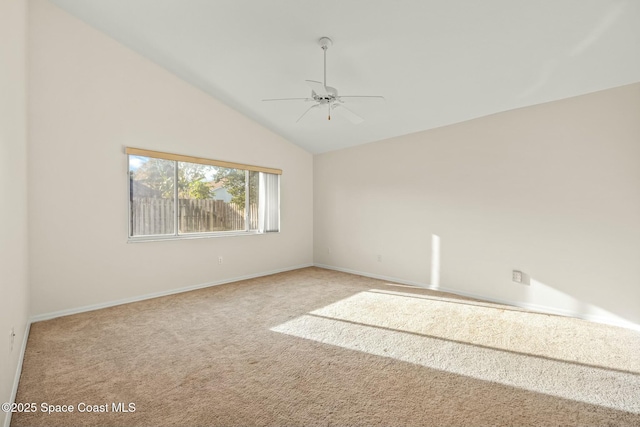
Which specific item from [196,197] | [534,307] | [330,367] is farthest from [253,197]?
[534,307]

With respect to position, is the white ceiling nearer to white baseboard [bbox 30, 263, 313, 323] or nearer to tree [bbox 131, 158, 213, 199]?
tree [bbox 131, 158, 213, 199]

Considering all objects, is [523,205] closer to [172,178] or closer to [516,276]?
[516,276]

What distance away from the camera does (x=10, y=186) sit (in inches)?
79.2

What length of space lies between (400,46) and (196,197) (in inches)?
136

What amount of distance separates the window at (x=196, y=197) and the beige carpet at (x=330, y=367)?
1129 mm

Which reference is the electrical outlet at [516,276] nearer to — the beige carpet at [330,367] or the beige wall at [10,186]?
the beige carpet at [330,367]

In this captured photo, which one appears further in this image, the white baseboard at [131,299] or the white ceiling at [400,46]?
the white baseboard at [131,299]

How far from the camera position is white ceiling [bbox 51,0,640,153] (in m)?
2.37

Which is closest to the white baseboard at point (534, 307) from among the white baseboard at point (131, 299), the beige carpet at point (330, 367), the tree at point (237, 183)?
the beige carpet at point (330, 367)

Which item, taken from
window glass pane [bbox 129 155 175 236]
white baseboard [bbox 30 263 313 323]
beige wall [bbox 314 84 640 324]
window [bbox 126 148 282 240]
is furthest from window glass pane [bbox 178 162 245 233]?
beige wall [bbox 314 84 640 324]

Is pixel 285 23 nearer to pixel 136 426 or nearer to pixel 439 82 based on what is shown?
pixel 439 82

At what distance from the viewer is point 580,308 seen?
3279 millimetres

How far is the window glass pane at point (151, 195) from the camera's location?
12.6 ft

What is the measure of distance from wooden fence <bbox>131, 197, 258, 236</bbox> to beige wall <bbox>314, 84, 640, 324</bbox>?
2275 mm
